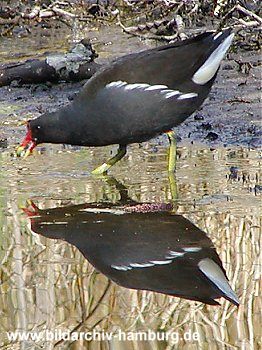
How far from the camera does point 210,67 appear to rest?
267 inches

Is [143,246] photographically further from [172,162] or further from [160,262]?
[172,162]

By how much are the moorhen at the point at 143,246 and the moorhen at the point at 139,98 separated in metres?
0.72

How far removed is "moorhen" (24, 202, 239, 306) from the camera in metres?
4.58

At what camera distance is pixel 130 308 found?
433cm

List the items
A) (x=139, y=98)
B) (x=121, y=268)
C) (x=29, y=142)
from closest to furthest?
(x=121, y=268), (x=139, y=98), (x=29, y=142)

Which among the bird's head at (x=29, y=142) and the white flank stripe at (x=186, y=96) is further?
the bird's head at (x=29, y=142)

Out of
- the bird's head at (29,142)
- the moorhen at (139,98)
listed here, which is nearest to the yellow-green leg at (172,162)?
the moorhen at (139,98)

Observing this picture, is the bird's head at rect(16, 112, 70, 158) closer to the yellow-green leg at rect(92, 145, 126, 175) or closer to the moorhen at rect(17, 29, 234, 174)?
the moorhen at rect(17, 29, 234, 174)

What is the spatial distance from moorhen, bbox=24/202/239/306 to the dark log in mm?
3596

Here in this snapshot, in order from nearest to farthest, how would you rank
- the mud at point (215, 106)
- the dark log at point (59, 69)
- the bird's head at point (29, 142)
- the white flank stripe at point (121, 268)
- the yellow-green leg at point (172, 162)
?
1. the white flank stripe at point (121, 268)
2. the yellow-green leg at point (172, 162)
3. the bird's head at point (29, 142)
4. the mud at point (215, 106)
5. the dark log at point (59, 69)

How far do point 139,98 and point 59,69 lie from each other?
10.0 ft

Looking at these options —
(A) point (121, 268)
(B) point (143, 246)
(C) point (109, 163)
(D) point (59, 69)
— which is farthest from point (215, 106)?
(A) point (121, 268)

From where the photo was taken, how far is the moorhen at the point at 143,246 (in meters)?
4.58

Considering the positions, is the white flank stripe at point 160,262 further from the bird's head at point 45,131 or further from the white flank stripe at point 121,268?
the bird's head at point 45,131
